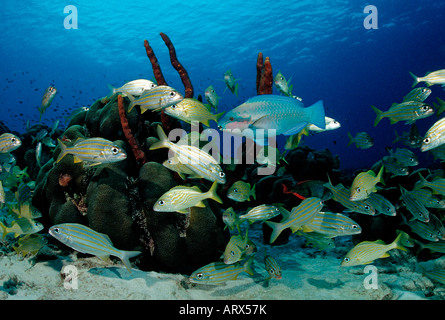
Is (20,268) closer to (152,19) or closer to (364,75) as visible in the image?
(152,19)

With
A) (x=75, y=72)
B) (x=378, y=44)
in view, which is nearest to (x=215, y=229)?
(x=378, y=44)

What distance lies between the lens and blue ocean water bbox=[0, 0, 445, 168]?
1267 inches

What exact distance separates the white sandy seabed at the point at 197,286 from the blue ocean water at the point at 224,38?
21.7 m

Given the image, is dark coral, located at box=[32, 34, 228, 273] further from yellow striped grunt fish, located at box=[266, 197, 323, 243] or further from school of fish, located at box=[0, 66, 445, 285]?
yellow striped grunt fish, located at box=[266, 197, 323, 243]

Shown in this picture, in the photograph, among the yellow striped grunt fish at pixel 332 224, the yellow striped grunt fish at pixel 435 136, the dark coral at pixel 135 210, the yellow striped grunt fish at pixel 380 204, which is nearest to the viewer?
the yellow striped grunt fish at pixel 332 224

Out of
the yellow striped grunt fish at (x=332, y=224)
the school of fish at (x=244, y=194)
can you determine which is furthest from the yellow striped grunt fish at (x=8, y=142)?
the yellow striped grunt fish at (x=332, y=224)

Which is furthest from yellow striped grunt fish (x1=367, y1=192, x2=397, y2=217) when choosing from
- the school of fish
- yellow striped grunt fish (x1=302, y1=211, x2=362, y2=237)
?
yellow striped grunt fish (x1=302, y1=211, x2=362, y2=237)

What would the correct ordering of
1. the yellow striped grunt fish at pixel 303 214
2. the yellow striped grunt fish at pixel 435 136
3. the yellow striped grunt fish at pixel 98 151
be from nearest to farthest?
the yellow striped grunt fish at pixel 98 151 → the yellow striped grunt fish at pixel 303 214 → the yellow striped grunt fish at pixel 435 136

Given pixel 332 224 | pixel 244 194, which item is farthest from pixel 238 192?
pixel 332 224

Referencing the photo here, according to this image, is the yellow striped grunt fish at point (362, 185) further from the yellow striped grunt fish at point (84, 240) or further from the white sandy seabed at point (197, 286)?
the yellow striped grunt fish at point (84, 240)

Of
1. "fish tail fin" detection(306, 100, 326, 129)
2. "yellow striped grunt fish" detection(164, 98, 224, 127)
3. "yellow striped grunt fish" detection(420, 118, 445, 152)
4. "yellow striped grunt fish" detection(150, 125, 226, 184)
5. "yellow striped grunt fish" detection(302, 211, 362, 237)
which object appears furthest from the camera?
"yellow striped grunt fish" detection(164, 98, 224, 127)

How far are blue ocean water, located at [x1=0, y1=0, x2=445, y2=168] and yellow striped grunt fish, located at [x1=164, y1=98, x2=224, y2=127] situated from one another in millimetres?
22001

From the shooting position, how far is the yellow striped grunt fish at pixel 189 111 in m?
3.52
